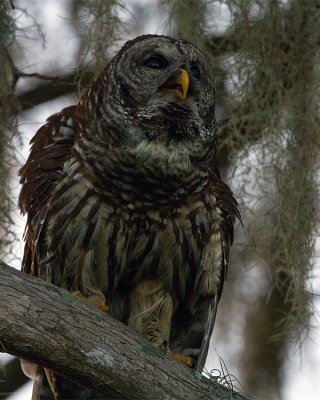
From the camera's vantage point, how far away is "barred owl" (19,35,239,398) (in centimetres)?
442

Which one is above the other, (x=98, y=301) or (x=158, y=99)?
(x=158, y=99)

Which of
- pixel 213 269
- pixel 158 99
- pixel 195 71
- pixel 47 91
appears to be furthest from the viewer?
pixel 47 91

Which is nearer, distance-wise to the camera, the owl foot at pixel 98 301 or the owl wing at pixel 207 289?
the owl foot at pixel 98 301

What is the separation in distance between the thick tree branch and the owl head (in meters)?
1.15

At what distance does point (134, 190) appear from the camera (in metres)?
4.41

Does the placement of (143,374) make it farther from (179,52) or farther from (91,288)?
(179,52)

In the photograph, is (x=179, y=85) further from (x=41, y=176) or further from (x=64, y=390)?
(x=64, y=390)

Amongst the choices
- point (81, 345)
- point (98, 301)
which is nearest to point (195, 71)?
point (98, 301)

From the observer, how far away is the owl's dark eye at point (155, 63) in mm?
4566

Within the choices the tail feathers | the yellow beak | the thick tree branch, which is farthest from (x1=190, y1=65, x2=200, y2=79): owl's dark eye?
the tail feathers

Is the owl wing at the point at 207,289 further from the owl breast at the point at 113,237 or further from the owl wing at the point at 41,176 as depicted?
the owl wing at the point at 41,176

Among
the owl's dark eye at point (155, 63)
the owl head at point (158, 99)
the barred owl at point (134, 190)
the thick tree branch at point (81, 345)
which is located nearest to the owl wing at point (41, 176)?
the barred owl at point (134, 190)

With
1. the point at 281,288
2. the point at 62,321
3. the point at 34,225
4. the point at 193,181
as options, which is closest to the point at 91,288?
the point at 34,225

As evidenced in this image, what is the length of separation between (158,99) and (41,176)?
74 cm
